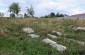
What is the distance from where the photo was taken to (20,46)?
7.98m

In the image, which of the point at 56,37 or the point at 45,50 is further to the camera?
the point at 56,37

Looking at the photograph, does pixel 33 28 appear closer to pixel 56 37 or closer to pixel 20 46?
pixel 56 37

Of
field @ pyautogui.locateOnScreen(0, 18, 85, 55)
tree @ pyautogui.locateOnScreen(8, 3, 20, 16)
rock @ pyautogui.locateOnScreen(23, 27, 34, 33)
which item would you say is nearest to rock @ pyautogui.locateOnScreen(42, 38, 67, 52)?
field @ pyautogui.locateOnScreen(0, 18, 85, 55)

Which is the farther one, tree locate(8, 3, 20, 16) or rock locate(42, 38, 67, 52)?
tree locate(8, 3, 20, 16)

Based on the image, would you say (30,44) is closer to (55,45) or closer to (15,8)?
(55,45)

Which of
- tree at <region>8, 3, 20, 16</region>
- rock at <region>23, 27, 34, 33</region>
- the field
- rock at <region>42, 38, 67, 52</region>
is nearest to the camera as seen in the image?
the field

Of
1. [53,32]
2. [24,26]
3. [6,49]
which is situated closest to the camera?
[6,49]

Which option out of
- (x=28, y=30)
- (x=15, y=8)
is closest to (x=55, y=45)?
(x=28, y=30)

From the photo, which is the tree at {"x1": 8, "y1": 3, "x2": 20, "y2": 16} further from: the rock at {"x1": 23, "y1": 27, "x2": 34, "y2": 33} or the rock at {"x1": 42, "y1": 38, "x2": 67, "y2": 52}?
the rock at {"x1": 42, "y1": 38, "x2": 67, "y2": 52}

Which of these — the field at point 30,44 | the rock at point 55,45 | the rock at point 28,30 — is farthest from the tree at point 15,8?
the rock at point 55,45

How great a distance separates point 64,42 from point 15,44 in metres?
1.71

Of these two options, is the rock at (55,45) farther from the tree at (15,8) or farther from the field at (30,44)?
the tree at (15,8)

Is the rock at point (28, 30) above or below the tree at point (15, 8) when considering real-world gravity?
above

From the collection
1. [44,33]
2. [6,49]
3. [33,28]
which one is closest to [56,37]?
[44,33]
